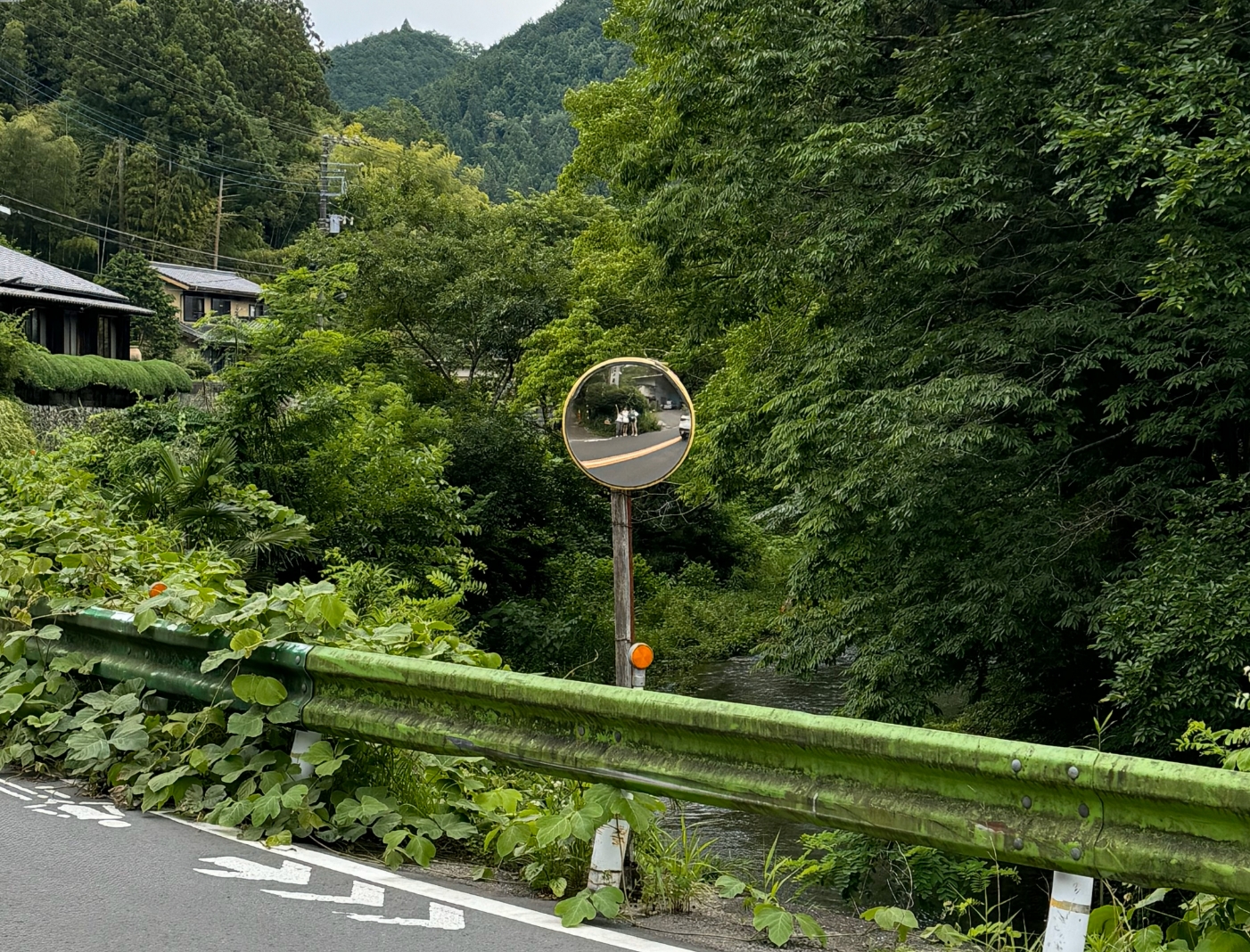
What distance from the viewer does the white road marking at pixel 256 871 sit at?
14.0 ft

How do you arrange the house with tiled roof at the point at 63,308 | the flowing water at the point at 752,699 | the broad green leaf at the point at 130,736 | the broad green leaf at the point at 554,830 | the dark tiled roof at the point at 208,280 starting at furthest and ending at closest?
the dark tiled roof at the point at 208,280
the house with tiled roof at the point at 63,308
the flowing water at the point at 752,699
the broad green leaf at the point at 130,736
the broad green leaf at the point at 554,830

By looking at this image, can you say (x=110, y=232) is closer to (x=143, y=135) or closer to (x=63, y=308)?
(x=143, y=135)

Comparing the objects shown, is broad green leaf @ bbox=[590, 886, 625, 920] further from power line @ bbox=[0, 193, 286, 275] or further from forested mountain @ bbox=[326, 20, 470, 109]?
forested mountain @ bbox=[326, 20, 470, 109]

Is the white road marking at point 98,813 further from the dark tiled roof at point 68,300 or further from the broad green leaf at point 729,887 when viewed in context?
the dark tiled roof at point 68,300

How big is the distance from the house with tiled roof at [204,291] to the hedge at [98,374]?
2112 centimetres

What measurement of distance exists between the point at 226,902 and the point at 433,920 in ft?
2.26

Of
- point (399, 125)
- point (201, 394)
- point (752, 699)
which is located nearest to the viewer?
point (752, 699)

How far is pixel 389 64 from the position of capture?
13425cm

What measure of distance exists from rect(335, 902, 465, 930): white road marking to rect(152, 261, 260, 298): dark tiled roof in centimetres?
5862

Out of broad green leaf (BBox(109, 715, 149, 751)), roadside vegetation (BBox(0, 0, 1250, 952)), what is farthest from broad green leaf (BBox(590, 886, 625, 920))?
broad green leaf (BBox(109, 715, 149, 751))

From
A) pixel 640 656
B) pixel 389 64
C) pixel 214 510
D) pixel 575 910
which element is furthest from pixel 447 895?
pixel 389 64

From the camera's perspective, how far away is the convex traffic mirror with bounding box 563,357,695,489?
16.0 ft

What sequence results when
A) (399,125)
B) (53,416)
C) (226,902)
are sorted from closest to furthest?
1. (226,902)
2. (53,416)
3. (399,125)

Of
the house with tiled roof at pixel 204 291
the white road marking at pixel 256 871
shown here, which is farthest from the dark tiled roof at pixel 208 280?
the white road marking at pixel 256 871
